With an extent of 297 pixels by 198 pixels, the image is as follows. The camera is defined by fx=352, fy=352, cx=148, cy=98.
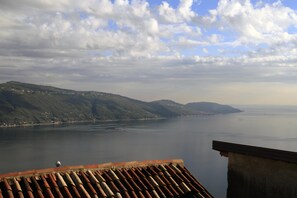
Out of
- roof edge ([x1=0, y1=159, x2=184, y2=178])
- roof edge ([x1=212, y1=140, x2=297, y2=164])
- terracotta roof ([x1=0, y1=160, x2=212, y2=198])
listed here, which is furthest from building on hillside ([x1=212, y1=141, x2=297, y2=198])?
roof edge ([x1=0, y1=159, x2=184, y2=178])

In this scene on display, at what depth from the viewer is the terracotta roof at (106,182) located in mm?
7387

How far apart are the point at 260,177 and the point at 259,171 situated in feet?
0.43

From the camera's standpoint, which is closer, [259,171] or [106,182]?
[259,171]

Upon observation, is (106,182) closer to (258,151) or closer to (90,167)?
(90,167)

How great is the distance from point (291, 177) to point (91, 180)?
4.30m

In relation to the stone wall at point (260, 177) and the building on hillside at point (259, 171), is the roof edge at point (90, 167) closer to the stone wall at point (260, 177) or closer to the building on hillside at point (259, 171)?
the building on hillside at point (259, 171)

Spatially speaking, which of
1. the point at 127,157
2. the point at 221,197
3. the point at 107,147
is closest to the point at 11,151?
the point at 107,147

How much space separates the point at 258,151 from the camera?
300 inches

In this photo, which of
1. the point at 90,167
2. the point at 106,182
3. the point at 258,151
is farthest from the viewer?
the point at 90,167

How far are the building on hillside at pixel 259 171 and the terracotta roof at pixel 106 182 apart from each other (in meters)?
0.95

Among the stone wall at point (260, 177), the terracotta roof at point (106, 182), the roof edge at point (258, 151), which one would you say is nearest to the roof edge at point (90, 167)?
the terracotta roof at point (106, 182)

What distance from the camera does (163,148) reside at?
9875 centimetres

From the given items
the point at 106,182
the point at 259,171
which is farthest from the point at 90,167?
the point at 259,171

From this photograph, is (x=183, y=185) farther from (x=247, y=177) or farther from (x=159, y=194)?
(x=247, y=177)
